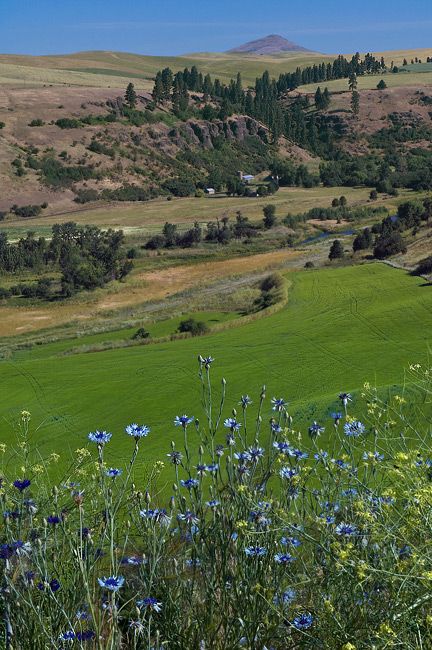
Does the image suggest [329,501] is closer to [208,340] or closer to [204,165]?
[208,340]

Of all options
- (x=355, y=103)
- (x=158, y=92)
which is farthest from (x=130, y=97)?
(x=355, y=103)

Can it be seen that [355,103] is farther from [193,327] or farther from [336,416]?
[336,416]

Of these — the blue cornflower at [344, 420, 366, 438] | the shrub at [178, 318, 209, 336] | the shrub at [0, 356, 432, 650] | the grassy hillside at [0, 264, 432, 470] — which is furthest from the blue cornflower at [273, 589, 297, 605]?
the shrub at [178, 318, 209, 336]

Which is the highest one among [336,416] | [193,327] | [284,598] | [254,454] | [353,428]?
[336,416]

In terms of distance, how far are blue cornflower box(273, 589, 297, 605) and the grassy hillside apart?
13077 mm

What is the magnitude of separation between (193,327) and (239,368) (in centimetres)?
1184

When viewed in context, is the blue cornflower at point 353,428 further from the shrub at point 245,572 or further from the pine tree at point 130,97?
the pine tree at point 130,97

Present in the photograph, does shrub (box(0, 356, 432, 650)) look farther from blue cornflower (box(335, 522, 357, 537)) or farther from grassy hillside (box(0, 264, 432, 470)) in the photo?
grassy hillside (box(0, 264, 432, 470))

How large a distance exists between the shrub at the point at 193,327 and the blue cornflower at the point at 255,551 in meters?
35.2

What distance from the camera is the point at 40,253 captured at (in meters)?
69.3

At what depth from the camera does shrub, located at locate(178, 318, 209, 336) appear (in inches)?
1587

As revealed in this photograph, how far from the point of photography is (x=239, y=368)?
2916cm

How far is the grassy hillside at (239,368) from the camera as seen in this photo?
2386 centimetres

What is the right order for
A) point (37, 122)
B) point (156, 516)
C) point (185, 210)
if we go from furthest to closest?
point (37, 122), point (185, 210), point (156, 516)
